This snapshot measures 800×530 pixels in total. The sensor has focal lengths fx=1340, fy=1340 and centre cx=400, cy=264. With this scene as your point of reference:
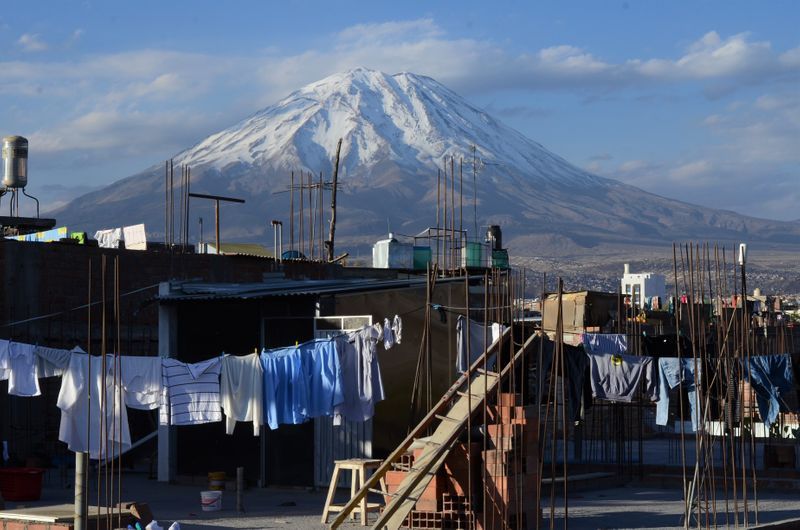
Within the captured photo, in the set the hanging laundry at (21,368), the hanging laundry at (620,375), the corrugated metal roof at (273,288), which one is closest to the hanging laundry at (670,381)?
the hanging laundry at (620,375)

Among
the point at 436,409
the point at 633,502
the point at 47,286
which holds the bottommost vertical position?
the point at 633,502

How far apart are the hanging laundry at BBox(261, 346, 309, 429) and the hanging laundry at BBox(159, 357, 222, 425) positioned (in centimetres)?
66

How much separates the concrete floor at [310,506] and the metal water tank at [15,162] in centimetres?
1307

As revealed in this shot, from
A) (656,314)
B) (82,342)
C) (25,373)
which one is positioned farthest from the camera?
(656,314)

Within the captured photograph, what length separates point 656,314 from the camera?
37.0 m

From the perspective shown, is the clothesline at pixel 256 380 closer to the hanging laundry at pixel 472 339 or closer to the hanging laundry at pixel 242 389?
the hanging laundry at pixel 242 389

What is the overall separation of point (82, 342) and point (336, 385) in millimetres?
7987

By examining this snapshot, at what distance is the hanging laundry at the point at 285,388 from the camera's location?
17.8 metres

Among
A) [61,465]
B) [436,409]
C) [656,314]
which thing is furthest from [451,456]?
[656,314]

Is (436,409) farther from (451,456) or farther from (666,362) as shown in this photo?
(666,362)

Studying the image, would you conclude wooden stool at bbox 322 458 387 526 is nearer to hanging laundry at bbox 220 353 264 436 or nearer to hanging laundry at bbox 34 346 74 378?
hanging laundry at bbox 220 353 264 436

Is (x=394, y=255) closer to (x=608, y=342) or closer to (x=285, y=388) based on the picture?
(x=608, y=342)

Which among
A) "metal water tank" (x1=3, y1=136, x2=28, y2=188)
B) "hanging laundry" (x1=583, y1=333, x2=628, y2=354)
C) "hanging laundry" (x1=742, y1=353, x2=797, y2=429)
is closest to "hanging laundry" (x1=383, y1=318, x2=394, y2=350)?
"hanging laundry" (x1=583, y1=333, x2=628, y2=354)

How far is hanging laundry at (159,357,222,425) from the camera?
57.0ft
